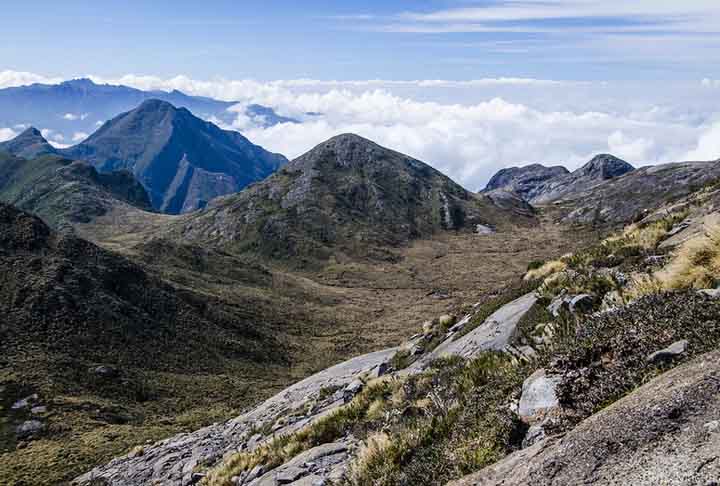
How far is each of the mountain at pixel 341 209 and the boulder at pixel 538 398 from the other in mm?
128264

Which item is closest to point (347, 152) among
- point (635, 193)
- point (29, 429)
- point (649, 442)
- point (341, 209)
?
point (341, 209)

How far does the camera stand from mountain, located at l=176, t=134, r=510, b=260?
145250 mm

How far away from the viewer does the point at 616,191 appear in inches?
7249

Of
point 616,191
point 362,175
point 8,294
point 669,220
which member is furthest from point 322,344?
point 616,191

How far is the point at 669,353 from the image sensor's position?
19.7ft

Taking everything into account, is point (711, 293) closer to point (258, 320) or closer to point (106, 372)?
point (106, 372)

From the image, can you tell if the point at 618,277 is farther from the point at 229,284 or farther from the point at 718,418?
the point at 229,284

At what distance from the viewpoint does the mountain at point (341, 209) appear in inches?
5719

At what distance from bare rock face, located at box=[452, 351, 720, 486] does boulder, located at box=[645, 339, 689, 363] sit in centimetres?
57

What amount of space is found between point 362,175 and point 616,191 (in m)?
97.0

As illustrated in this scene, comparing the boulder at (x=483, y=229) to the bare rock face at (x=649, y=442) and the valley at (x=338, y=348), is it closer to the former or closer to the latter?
the valley at (x=338, y=348)

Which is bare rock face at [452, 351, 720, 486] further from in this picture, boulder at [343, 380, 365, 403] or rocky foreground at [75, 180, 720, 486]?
boulder at [343, 380, 365, 403]

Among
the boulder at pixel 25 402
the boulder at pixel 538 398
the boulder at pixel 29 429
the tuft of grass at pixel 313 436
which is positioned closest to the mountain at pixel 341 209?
the boulder at pixel 25 402

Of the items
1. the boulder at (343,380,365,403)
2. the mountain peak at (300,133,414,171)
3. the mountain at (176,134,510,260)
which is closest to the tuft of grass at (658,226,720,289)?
the boulder at (343,380,365,403)
